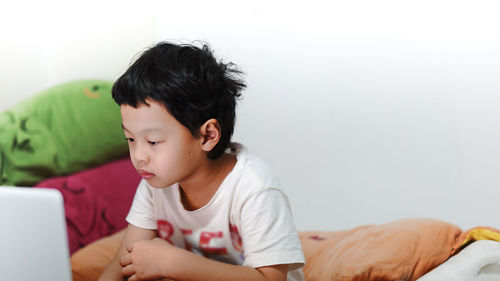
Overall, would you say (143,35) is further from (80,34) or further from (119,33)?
(80,34)

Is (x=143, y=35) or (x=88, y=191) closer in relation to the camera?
(x=88, y=191)

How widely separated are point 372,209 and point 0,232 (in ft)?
4.43

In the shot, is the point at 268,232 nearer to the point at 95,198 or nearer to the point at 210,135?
the point at 210,135

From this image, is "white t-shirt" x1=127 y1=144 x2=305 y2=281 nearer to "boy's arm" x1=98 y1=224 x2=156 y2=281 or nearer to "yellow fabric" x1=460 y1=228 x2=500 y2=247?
"boy's arm" x1=98 y1=224 x2=156 y2=281

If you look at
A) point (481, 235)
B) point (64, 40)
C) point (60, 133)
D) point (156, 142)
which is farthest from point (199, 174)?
point (64, 40)

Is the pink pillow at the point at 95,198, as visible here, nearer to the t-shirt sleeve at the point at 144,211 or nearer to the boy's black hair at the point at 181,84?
the t-shirt sleeve at the point at 144,211

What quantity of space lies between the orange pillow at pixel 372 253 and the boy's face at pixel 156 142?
471 mm

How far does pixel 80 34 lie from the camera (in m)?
1.98

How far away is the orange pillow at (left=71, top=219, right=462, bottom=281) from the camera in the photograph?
130cm

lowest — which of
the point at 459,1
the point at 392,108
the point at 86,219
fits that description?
the point at 86,219

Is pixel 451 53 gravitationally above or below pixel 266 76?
above

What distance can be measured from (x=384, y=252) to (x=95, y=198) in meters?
0.82

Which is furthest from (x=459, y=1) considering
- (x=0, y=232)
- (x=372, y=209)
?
(x=0, y=232)

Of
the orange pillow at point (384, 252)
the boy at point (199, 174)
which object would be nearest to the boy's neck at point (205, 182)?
the boy at point (199, 174)
